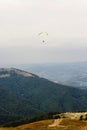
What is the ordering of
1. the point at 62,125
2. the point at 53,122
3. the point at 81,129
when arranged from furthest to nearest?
the point at 53,122
the point at 62,125
the point at 81,129

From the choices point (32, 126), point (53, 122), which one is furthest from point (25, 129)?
point (53, 122)

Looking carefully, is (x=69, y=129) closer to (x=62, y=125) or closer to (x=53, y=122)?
(x=62, y=125)

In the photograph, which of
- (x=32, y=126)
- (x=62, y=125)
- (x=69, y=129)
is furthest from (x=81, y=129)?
(x=32, y=126)

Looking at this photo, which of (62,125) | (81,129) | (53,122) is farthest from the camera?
(53,122)

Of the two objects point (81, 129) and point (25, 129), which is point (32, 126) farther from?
point (81, 129)

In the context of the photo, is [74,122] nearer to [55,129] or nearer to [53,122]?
[53,122]

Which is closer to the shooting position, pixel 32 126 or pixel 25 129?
pixel 25 129

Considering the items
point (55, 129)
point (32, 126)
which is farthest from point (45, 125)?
point (55, 129)

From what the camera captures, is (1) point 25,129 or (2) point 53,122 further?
(2) point 53,122
